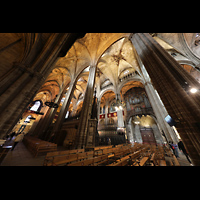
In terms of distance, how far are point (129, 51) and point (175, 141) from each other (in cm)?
1304

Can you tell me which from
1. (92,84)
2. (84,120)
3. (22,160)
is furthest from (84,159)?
(92,84)

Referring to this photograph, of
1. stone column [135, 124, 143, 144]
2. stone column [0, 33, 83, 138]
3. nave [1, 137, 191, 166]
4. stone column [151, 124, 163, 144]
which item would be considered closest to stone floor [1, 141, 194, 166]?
nave [1, 137, 191, 166]

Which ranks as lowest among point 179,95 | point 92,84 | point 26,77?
point 179,95

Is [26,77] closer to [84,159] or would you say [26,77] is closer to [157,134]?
[84,159]

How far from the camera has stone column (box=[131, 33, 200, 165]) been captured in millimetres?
2109

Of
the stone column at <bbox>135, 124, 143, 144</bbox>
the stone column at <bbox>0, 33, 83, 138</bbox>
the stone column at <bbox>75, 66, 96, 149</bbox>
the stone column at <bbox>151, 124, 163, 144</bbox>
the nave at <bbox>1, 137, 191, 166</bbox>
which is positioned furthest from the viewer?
the stone column at <bbox>135, 124, 143, 144</bbox>

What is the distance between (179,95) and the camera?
104 inches

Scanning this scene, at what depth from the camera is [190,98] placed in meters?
2.40

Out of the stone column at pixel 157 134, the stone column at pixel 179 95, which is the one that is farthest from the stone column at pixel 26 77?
the stone column at pixel 157 134

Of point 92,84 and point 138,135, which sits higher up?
point 92,84

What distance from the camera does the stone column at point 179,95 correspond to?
2109 mm

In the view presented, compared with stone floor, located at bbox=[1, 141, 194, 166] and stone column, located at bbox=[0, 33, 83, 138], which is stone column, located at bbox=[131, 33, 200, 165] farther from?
stone column, located at bbox=[0, 33, 83, 138]
